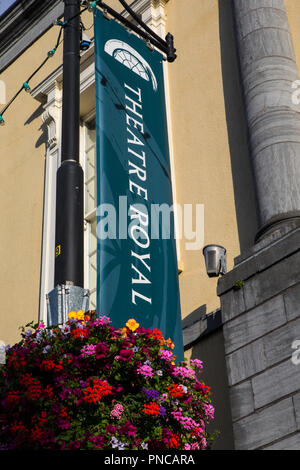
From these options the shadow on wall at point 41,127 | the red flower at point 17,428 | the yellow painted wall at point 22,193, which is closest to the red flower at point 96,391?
the red flower at point 17,428

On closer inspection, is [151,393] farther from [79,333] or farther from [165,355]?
[79,333]

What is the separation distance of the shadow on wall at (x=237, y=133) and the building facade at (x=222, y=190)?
0.06ft

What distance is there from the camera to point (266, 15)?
9617 millimetres

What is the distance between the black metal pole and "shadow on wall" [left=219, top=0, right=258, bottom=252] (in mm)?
3195

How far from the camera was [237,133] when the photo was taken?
32.1ft

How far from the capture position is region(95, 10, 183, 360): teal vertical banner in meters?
7.10

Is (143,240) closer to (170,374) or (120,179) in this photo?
(120,179)

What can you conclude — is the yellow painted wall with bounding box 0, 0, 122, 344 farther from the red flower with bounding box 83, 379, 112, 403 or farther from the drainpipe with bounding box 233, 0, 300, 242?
the red flower with bounding box 83, 379, 112, 403

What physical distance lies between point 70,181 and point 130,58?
145 inches

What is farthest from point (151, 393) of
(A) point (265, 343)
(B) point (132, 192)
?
(B) point (132, 192)

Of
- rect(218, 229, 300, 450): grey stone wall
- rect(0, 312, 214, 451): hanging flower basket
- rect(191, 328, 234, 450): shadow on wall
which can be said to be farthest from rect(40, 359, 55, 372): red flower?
rect(191, 328, 234, 450): shadow on wall

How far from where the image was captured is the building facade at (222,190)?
279 inches

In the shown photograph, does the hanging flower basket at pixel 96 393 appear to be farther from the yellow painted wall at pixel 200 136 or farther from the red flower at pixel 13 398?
the yellow painted wall at pixel 200 136

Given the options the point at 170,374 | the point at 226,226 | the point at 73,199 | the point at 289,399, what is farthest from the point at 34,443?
the point at 226,226
